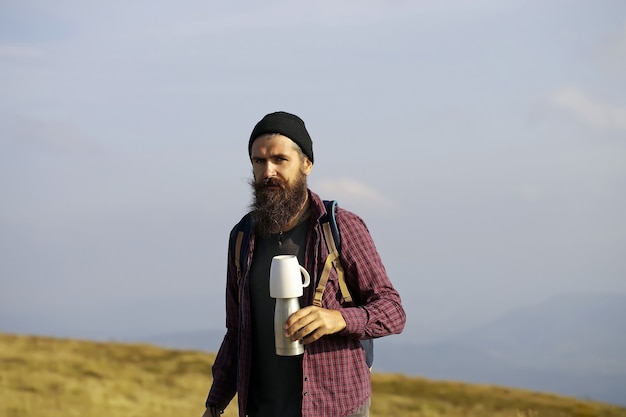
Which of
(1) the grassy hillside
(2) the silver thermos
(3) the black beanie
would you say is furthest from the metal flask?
(1) the grassy hillside

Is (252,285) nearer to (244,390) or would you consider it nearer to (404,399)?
(244,390)

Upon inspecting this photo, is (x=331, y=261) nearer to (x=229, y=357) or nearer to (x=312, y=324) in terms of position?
(x=312, y=324)

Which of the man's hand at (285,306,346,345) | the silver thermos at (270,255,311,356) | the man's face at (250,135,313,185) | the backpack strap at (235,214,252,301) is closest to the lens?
the man's hand at (285,306,346,345)

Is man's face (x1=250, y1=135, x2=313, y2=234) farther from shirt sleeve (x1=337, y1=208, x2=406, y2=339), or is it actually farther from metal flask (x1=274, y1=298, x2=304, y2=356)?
metal flask (x1=274, y1=298, x2=304, y2=356)

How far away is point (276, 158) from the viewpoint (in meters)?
4.16

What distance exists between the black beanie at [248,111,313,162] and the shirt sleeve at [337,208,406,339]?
16.5 inches

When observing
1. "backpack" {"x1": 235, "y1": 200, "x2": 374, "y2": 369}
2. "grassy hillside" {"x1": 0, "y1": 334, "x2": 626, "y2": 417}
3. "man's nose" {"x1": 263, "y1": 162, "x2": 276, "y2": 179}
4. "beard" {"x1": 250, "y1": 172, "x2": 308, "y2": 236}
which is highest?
"man's nose" {"x1": 263, "y1": 162, "x2": 276, "y2": 179}

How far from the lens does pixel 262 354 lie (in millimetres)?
4172

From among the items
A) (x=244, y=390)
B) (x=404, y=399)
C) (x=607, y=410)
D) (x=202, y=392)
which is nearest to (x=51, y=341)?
(x=202, y=392)

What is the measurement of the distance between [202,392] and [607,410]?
243 inches

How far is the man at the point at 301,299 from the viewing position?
3953 mm

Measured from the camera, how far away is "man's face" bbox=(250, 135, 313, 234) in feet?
13.6

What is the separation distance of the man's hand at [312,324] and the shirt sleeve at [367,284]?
0.15m

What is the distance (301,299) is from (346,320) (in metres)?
0.33
